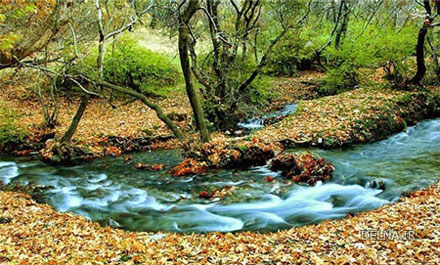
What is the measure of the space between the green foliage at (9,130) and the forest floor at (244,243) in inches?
285

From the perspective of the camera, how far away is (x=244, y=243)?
537 cm

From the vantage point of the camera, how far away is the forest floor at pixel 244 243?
437 cm

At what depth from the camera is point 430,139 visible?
36.7 feet

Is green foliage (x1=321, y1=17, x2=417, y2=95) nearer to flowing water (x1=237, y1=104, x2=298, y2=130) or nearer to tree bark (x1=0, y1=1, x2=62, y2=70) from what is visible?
flowing water (x1=237, y1=104, x2=298, y2=130)

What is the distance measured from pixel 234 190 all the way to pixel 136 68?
11.7m

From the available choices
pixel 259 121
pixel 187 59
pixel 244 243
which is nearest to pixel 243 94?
pixel 259 121

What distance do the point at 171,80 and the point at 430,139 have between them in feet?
43.5

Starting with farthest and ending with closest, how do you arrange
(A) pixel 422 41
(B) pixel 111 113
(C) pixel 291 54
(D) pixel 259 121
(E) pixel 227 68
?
1. (C) pixel 291 54
2. (B) pixel 111 113
3. (D) pixel 259 121
4. (E) pixel 227 68
5. (A) pixel 422 41

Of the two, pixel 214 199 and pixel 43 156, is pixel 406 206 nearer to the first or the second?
pixel 214 199

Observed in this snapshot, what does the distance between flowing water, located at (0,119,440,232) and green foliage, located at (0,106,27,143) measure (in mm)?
2257

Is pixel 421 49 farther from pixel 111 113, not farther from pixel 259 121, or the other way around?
pixel 111 113

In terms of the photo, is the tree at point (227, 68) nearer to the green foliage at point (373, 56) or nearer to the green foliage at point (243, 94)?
the green foliage at point (243, 94)

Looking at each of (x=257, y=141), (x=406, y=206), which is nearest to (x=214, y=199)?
(x=257, y=141)

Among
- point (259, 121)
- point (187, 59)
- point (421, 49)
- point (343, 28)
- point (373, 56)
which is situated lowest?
point (259, 121)
